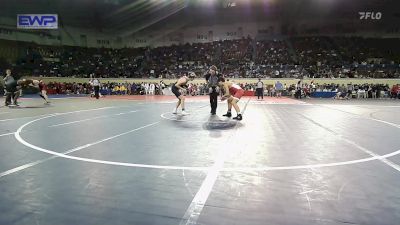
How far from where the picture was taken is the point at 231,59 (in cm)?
3447

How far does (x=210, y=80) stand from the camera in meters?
12.7

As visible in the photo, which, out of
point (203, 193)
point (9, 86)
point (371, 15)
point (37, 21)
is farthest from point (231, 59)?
point (203, 193)

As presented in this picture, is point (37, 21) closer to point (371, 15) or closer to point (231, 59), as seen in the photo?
point (231, 59)

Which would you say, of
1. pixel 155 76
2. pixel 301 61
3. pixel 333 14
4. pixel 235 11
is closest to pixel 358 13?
pixel 333 14

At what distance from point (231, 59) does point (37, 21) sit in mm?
17202

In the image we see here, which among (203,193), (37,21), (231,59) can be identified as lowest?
(203,193)

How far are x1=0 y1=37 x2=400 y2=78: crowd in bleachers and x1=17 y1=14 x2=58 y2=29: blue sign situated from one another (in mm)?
4208

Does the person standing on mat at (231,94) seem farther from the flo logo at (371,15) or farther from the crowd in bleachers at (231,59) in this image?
the flo logo at (371,15)

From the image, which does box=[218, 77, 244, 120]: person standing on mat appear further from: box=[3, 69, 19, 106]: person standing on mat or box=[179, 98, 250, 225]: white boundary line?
box=[3, 69, 19, 106]: person standing on mat

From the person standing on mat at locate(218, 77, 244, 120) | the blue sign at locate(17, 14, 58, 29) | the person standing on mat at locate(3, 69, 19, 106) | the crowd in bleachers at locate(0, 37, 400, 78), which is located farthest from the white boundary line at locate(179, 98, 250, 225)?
the blue sign at locate(17, 14, 58, 29)

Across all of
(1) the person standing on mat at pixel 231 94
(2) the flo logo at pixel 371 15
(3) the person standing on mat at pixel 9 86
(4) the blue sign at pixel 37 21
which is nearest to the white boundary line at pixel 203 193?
(1) the person standing on mat at pixel 231 94

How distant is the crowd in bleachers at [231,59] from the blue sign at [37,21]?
13.8 feet

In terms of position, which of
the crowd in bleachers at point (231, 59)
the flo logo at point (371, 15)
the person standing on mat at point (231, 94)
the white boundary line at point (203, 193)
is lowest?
the white boundary line at point (203, 193)

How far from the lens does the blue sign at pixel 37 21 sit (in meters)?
28.6
